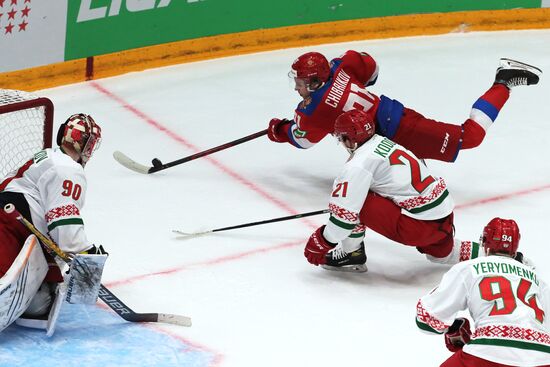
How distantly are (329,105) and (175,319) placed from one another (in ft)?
4.32

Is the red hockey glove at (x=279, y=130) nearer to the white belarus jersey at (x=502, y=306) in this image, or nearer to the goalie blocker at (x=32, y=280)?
the goalie blocker at (x=32, y=280)

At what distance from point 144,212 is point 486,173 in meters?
1.67

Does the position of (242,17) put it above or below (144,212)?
above

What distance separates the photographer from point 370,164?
177 inches

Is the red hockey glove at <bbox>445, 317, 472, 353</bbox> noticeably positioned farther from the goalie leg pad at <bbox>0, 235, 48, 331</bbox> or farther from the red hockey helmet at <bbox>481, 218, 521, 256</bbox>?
the goalie leg pad at <bbox>0, 235, 48, 331</bbox>

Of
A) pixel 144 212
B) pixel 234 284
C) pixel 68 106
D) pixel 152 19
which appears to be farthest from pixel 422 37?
pixel 234 284

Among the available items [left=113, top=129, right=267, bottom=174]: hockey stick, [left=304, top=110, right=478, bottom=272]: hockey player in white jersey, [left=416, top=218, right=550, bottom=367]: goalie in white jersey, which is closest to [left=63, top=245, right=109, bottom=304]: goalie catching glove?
[left=304, top=110, right=478, bottom=272]: hockey player in white jersey

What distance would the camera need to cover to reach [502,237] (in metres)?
3.39

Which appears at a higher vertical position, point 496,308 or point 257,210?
point 496,308

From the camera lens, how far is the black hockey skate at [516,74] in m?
5.59

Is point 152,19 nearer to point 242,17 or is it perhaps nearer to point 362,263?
point 242,17

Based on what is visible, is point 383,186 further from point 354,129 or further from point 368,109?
point 368,109

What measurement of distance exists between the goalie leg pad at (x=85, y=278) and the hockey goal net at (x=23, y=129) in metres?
0.82

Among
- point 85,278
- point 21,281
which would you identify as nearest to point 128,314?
point 85,278
